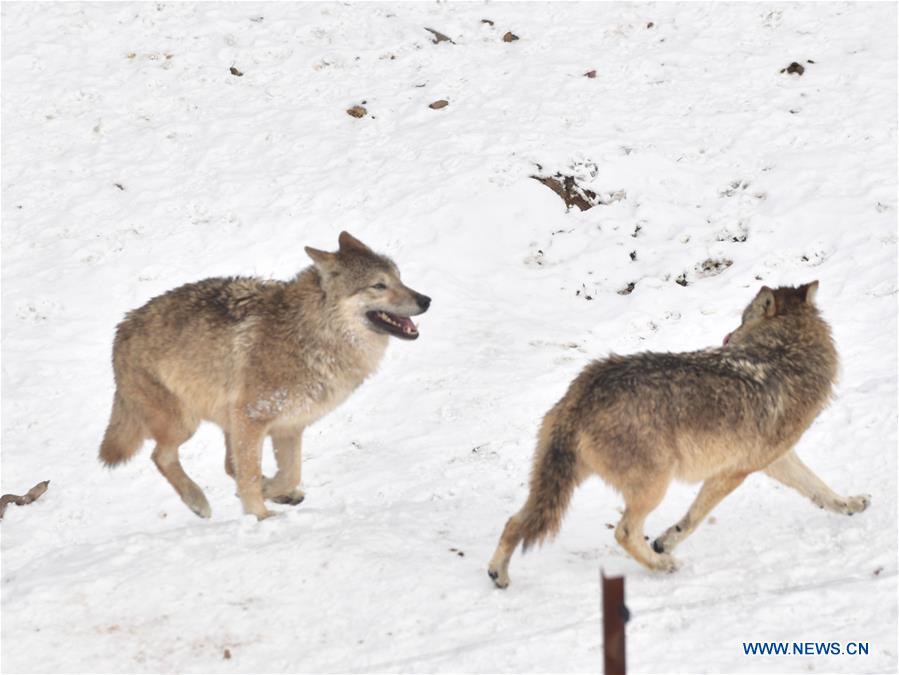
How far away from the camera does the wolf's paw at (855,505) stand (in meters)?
7.26

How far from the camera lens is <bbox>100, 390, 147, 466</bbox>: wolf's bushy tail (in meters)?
8.34

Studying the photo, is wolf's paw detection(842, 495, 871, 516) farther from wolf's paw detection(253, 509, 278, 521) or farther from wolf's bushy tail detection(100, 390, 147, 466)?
wolf's bushy tail detection(100, 390, 147, 466)

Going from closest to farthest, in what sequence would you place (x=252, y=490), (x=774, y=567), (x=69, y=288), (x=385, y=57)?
1. (x=774, y=567)
2. (x=252, y=490)
3. (x=69, y=288)
4. (x=385, y=57)

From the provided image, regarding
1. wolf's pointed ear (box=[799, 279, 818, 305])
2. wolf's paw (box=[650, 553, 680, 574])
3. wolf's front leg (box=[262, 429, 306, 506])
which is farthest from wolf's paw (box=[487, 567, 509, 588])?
wolf's pointed ear (box=[799, 279, 818, 305])

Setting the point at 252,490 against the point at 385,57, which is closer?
the point at 252,490

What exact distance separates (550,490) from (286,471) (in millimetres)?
2708

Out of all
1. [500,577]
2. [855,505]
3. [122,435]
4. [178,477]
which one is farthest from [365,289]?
[855,505]

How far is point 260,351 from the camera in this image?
7840mm

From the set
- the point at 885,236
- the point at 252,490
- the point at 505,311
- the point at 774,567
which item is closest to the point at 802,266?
the point at 885,236

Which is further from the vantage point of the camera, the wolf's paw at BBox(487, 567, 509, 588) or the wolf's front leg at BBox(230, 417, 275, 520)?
the wolf's front leg at BBox(230, 417, 275, 520)

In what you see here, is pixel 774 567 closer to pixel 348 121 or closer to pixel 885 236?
pixel 885 236

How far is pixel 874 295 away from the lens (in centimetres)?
1053

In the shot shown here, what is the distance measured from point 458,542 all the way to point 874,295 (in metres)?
5.51

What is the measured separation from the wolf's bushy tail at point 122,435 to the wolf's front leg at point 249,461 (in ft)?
3.11
